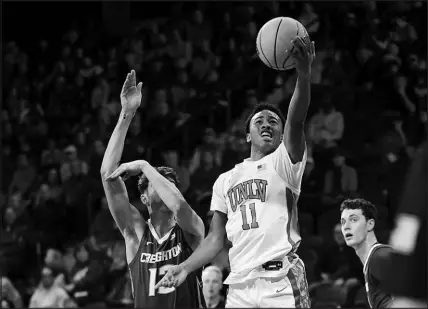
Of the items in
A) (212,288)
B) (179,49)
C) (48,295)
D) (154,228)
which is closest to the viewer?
(154,228)

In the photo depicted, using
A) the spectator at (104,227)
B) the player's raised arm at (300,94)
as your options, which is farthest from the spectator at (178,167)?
the player's raised arm at (300,94)

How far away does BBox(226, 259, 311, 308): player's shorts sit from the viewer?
4961 mm

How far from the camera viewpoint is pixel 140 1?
17859mm

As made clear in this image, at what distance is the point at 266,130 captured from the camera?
213 inches

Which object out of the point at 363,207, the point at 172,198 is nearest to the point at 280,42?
the point at 172,198

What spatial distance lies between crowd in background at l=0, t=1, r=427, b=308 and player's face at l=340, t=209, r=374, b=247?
8.63 feet

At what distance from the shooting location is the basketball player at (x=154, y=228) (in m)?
5.59

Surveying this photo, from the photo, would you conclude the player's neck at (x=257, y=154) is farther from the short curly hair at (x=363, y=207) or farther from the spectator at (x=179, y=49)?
the spectator at (x=179, y=49)

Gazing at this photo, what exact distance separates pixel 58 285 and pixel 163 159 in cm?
287

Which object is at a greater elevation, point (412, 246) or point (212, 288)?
point (412, 246)

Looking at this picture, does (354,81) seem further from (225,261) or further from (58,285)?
(58,285)

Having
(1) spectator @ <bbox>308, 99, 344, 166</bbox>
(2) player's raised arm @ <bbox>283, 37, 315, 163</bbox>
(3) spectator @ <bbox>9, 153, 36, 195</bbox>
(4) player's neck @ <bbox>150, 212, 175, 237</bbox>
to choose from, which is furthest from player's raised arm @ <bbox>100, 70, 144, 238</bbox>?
(3) spectator @ <bbox>9, 153, 36, 195</bbox>

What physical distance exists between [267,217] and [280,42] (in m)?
1.23

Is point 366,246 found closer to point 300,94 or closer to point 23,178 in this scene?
point 300,94
